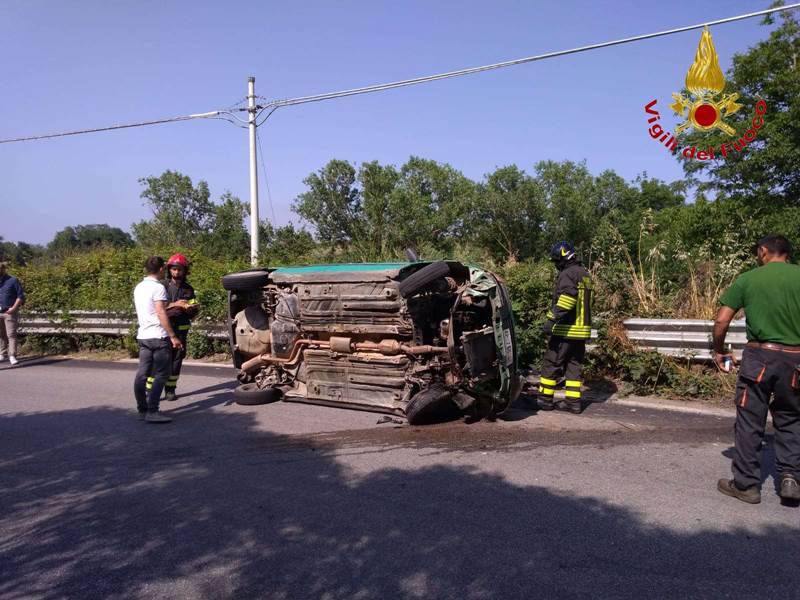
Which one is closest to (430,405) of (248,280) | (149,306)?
(248,280)

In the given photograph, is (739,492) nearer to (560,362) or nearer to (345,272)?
(560,362)

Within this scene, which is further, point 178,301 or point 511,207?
point 511,207

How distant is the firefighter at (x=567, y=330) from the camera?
621 centimetres

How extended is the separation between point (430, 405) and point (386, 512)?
6.11 feet

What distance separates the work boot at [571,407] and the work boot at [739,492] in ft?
7.05

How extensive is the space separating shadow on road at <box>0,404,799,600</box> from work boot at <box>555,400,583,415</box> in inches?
82.7

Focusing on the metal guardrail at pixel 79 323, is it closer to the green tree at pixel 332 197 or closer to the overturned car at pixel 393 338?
the overturned car at pixel 393 338

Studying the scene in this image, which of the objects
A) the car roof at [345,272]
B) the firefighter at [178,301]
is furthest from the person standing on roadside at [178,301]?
the car roof at [345,272]

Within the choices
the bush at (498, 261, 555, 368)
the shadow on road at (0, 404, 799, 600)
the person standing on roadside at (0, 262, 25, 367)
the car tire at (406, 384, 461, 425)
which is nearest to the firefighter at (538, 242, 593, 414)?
the bush at (498, 261, 555, 368)

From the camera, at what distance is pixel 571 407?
617cm

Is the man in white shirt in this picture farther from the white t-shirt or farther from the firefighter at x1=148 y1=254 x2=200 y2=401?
the firefighter at x1=148 y1=254 x2=200 y2=401

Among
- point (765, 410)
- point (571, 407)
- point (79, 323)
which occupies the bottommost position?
point (571, 407)

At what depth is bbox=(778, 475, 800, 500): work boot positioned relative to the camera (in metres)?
3.72

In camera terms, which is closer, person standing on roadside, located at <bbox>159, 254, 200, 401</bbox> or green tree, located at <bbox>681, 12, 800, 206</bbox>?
person standing on roadside, located at <bbox>159, 254, 200, 401</bbox>
